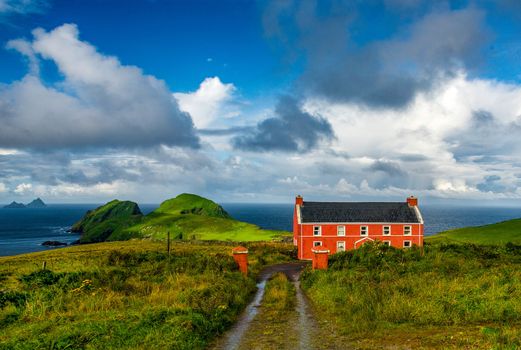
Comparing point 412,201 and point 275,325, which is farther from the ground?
point 412,201

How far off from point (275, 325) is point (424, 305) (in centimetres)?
571

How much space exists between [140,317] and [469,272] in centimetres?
1752

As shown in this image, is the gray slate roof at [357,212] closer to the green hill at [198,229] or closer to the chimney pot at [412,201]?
the chimney pot at [412,201]

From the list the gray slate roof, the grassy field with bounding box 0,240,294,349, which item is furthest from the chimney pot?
the grassy field with bounding box 0,240,294,349

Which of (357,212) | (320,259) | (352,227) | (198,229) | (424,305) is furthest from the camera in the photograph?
(198,229)

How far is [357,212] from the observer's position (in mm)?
55812

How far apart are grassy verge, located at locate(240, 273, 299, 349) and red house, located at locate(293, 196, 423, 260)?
108 ft

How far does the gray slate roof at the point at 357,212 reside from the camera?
54.6 meters

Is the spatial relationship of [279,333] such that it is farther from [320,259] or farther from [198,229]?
[198,229]

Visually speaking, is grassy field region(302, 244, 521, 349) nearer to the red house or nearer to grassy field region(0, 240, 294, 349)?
grassy field region(0, 240, 294, 349)

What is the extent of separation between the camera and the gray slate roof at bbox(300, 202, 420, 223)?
179ft

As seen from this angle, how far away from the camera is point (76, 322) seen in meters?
12.8

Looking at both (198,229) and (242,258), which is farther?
(198,229)

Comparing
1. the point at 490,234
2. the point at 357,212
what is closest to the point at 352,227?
the point at 357,212
